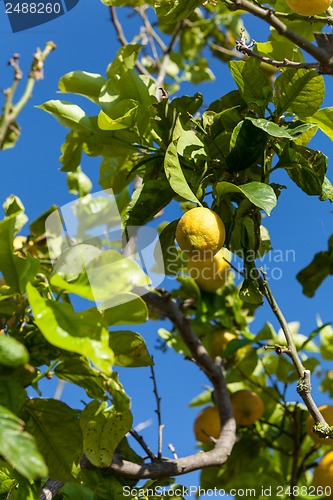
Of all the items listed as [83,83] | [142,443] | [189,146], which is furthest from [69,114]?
[142,443]

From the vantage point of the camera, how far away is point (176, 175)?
951 millimetres

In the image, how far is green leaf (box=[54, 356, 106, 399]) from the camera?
92 centimetres

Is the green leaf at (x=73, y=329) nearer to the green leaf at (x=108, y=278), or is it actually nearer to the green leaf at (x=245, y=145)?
the green leaf at (x=108, y=278)

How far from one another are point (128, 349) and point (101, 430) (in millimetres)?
153

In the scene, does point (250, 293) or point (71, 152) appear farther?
point (71, 152)

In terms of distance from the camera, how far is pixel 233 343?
1.51 m

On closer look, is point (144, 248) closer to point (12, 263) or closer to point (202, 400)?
point (12, 263)

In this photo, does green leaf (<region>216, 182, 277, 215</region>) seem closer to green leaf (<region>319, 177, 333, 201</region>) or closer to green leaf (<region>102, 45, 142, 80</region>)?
green leaf (<region>319, 177, 333, 201</region>)

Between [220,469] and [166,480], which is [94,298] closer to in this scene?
[166,480]

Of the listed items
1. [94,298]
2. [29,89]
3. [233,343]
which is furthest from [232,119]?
[29,89]

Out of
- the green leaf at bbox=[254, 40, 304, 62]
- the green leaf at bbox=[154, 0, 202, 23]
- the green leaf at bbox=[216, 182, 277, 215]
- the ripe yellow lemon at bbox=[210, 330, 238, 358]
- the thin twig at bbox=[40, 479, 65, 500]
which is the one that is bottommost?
the ripe yellow lemon at bbox=[210, 330, 238, 358]

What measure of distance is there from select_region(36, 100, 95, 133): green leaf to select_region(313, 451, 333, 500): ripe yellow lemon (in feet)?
3.27

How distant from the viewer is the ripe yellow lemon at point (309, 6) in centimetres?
102

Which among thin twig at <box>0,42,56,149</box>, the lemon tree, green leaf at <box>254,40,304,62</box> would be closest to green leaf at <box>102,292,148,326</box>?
the lemon tree
